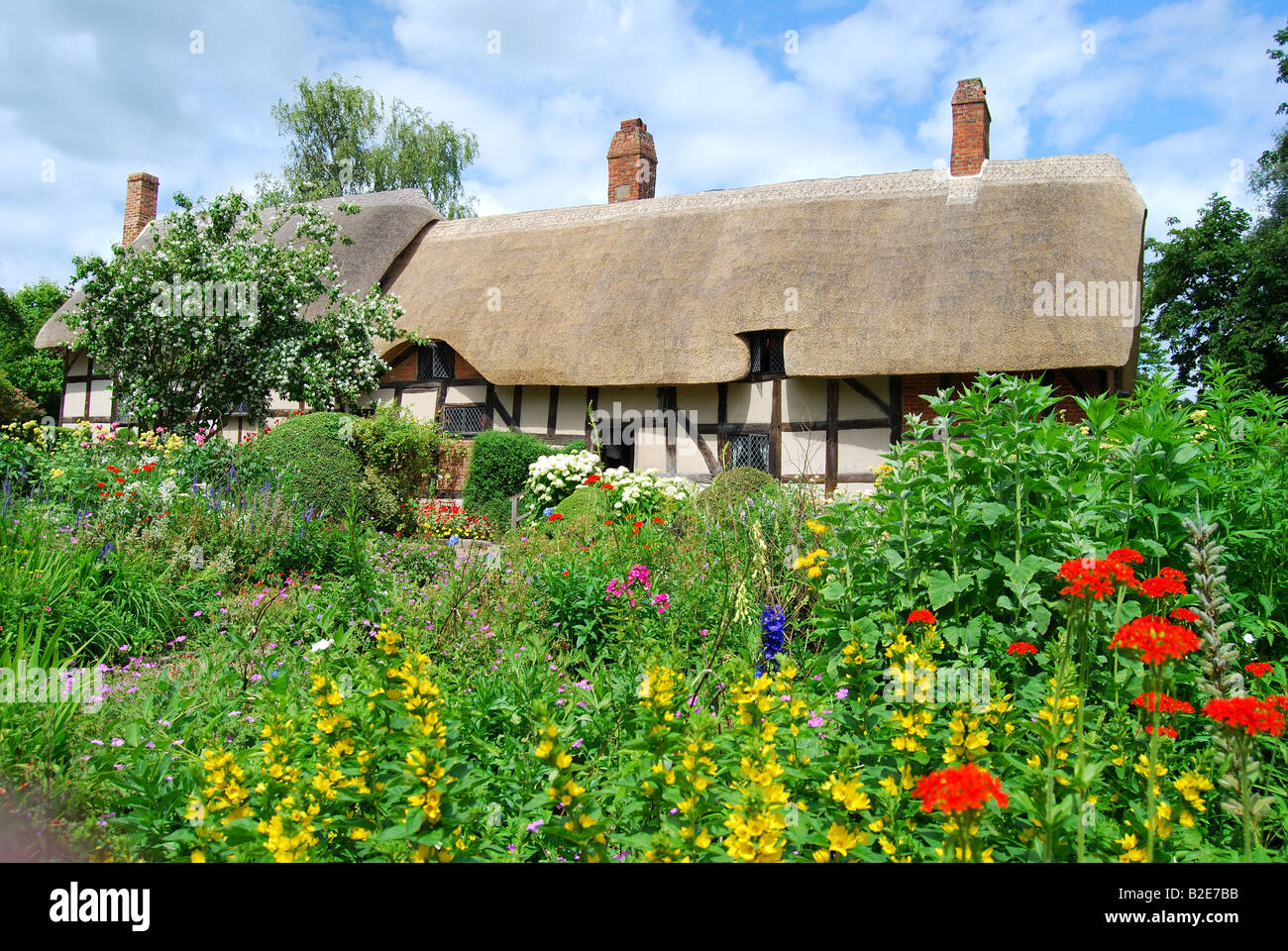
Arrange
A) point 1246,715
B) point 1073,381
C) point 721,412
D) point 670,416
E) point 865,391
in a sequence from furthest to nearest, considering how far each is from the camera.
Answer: point 670,416
point 721,412
point 865,391
point 1073,381
point 1246,715

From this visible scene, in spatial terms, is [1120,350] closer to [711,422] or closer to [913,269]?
[913,269]

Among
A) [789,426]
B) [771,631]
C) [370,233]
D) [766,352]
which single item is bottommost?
[771,631]

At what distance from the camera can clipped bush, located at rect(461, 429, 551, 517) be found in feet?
36.8

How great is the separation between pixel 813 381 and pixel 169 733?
951 centimetres

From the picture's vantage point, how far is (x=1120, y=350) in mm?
9367

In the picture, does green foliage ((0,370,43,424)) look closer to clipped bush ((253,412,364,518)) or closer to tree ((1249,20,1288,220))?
clipped bush ((253,412,364,518))

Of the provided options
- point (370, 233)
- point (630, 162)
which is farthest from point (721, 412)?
point (370, 233)

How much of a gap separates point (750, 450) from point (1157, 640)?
32.5 ft

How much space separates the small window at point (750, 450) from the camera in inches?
448

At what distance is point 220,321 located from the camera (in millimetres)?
11633

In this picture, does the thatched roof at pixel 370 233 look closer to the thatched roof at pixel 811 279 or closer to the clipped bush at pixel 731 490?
the thatched roof at pixel 811 279

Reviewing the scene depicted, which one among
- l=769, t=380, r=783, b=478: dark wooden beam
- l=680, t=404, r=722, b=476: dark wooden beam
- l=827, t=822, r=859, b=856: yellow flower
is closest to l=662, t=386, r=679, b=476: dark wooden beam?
l=680, t=404, r=722, b=476: dark wooden beam

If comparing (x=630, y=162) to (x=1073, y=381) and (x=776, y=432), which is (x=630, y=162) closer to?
(x=776, y=432)
